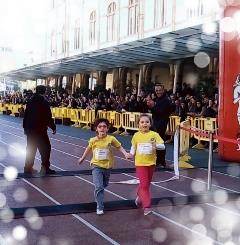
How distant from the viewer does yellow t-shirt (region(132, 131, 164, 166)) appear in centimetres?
688

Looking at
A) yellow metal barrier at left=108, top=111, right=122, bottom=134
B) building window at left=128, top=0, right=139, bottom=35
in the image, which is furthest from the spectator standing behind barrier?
building window at left=128, top=0, right=139, bottom=35

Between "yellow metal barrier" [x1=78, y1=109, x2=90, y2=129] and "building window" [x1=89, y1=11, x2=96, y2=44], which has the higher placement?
"building window" [x1=89, y1=11, x2=96, y2=44]

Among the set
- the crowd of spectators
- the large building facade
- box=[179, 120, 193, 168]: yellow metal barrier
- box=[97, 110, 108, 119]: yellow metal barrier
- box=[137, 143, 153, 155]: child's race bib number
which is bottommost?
box=[179, 120, 193, 168]: yellow metal barrier

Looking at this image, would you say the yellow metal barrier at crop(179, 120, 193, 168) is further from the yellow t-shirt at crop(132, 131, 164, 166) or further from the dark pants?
the yellow t-shirt at crop(132, 131, 164, 166)

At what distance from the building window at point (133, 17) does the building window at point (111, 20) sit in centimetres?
284

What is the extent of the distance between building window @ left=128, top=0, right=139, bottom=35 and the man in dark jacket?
25103mm

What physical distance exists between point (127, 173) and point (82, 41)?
34879 mm

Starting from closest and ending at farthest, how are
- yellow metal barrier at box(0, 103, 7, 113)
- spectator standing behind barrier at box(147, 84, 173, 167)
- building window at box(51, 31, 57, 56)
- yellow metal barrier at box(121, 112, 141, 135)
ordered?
spectator standing behind barrier at box(147, 84, 173, 167) → yellow metal barrier at box(121, 112, 141, 135) → yellow metal barrier at box(0, 103, 7, 113) → building window at box(51, 31, 57, 56)

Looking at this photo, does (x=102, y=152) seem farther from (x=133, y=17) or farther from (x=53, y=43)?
(x=53, y=43)

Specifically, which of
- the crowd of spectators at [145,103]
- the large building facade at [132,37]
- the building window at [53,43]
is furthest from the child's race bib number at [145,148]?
the building window at [53,43]

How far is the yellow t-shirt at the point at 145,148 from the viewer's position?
688 cm

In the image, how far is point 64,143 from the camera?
1700cm

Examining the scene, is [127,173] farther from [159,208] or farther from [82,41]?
[82,41]

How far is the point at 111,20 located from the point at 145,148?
32713 mm
